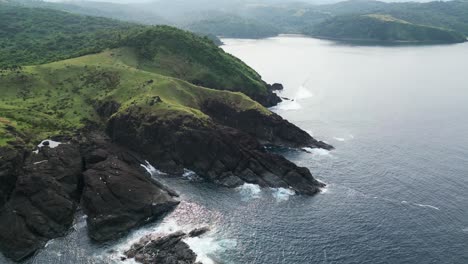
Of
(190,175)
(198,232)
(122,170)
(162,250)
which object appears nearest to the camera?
(162,250)

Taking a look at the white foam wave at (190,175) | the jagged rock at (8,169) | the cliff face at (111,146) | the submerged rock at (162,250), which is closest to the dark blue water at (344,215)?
the white foam wave at (190,175)

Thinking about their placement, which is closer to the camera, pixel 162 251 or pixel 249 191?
pixel 162 251

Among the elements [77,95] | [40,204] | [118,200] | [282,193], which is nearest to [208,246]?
[118,200]

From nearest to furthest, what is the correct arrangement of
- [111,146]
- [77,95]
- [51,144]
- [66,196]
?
[66,196], [51,144], [111,146], [77,95]

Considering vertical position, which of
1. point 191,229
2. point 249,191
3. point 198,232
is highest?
point 249,191

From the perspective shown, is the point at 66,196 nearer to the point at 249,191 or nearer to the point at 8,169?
the point at 8,169

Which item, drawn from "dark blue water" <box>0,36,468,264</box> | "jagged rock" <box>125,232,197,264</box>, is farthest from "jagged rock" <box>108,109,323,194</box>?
"jagged rock" <box>125,232,197,264</box>
